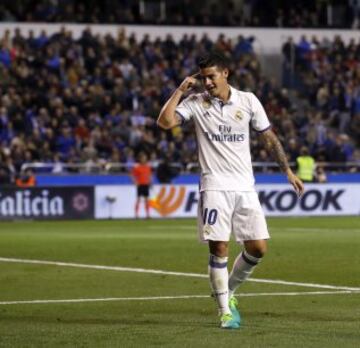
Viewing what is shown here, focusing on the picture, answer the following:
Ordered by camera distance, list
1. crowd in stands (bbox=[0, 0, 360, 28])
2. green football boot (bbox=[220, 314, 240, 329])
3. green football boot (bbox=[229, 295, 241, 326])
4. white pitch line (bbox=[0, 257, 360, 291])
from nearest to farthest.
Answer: green football boot (bbox=[220, 314, 240, 329]) < green football boot (bbox=[229, 295, 241, 326]) < white pitch line (bbox=[0, 257, 360, 291]) < crowd in stands (bbox=[0, 0, 360, 28])

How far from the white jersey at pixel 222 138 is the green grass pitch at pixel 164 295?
129 centimetres

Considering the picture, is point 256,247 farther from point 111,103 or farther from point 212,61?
point 111,103

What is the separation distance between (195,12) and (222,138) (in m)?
36.7

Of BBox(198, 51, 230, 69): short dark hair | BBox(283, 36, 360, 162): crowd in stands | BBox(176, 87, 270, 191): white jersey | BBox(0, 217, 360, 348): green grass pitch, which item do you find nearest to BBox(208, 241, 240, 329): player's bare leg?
BBox(0, 217, 360, 348): green grass pitch

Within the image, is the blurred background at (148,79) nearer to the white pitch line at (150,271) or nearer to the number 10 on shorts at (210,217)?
the white pitch line at (150,271)

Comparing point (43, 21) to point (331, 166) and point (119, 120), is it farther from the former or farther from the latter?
point (331, 166)

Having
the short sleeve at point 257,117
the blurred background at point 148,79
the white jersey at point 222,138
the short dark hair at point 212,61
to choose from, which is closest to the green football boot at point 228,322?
the white jersey at point 222,138

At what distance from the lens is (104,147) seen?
37.2 metres

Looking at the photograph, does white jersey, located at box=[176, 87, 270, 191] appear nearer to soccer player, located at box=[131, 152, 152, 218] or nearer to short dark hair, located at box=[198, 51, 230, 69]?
short dark hair, located at box=[198, 51, 230, 69]

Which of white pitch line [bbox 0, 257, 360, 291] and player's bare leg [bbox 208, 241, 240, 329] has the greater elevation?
player's bare leg [bbox 208, 241, 240, 329]

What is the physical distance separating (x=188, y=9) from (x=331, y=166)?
10.7 metres

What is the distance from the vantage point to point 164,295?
1419cm

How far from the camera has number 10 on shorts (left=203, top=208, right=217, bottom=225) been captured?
11.3 meters

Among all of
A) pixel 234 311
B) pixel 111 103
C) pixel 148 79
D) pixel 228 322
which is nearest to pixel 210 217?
pixel 234 311
